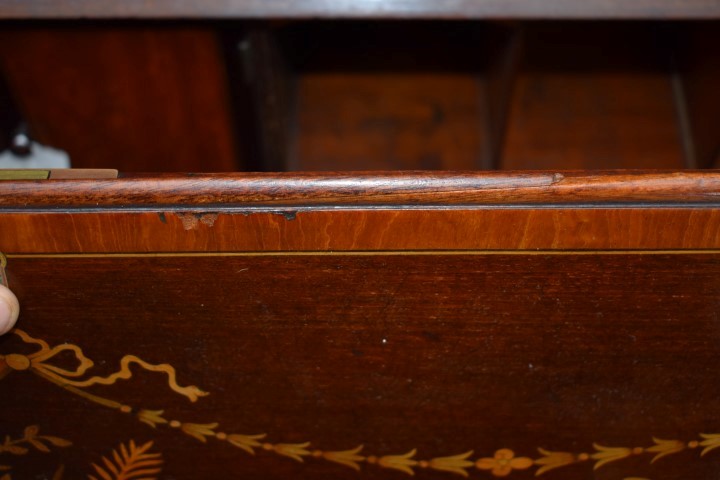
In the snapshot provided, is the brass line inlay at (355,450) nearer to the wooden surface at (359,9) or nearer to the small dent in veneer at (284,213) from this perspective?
the small dent in veneer at (284,213)

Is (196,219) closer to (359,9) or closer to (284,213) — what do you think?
(284,213)

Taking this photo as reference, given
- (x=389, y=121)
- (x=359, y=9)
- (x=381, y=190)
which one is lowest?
(x=381, y=190)

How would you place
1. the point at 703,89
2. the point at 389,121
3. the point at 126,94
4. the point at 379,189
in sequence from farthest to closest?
the point at 389,121 → the point at 703,89 → the point at 126,94 → the point at 379,189

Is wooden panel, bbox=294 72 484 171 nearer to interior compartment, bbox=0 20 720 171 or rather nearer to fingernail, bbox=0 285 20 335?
interior compartment, bbox=0 20 720 171

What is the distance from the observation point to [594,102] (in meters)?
1.38

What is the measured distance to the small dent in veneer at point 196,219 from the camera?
0.61 m

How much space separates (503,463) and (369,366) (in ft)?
0.69

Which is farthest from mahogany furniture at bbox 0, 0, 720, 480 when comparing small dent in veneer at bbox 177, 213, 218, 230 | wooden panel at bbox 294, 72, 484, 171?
wooden panel at bbox 294, 72, 484, 171

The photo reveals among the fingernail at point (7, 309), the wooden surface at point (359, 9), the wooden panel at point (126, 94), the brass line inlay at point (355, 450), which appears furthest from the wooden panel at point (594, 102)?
the fingernail at point (7, 309)

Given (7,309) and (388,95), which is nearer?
(7,309)

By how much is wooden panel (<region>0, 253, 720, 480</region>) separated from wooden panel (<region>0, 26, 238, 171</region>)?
1.78 feet

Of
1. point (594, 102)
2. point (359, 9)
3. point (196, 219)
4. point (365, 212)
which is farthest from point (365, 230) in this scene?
point (594, 102)

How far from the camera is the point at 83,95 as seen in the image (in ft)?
3.78

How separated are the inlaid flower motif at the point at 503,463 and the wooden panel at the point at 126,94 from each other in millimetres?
648
